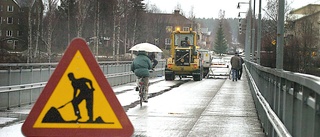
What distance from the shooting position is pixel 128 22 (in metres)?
84.6

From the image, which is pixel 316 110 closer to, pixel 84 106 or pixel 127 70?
pixel 84 106

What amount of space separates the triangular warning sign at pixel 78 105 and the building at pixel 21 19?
166ft

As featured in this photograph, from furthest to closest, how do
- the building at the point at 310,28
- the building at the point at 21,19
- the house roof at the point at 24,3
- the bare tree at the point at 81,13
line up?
the bare tree at the point at 81,13 < the house roof at the point at 24,3 < the building at the point at 21,19 < the building at the point at 310,28

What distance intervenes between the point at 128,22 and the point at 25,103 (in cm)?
6744

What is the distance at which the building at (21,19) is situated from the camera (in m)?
56.2

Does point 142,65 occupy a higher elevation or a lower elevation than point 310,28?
lower

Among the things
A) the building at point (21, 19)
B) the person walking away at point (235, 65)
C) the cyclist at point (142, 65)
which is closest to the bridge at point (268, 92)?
the cyclist at point (142, 65)

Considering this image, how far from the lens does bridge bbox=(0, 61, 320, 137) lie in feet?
15.8

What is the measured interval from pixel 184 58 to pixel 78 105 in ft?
111

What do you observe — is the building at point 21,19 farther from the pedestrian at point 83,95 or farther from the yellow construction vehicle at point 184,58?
the pedestrian at point 83,95

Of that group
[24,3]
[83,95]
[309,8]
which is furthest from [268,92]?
[24,3]

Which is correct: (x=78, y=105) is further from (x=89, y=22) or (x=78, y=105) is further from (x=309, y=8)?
(x=89, y=22)

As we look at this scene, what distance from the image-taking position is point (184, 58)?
3850cm

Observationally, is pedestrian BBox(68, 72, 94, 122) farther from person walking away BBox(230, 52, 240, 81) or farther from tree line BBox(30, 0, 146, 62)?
tree line BBox(30, 0, 146, 62)
